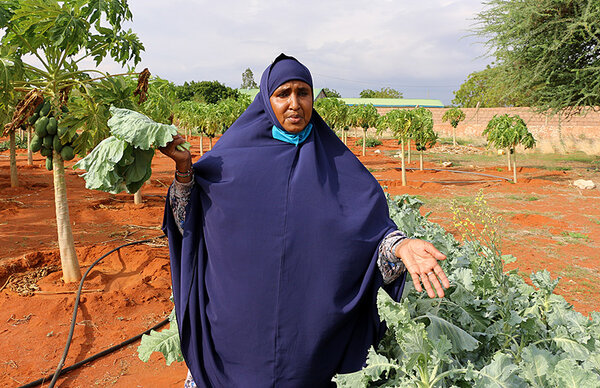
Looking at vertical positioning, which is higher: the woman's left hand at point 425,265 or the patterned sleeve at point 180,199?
the patterned sleeve at point 180,199

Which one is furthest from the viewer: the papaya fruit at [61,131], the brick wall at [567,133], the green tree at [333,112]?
the green tree at [333,112]

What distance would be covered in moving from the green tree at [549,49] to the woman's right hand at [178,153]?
555 inches

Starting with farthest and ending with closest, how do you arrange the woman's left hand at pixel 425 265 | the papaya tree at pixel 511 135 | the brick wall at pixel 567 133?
the brick wall at pixel 567 133, the papaya tree at pixel 511 135, the woman's left hand at pixel 425 265

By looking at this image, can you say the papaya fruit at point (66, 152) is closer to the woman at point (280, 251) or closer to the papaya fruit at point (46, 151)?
the papaya fruit at point (46, 151)

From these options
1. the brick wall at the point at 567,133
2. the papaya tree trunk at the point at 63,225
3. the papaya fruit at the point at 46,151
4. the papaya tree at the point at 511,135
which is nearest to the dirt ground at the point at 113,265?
the papaya tree trunk at the point at 63,225

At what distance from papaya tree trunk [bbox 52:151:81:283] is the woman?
3360mm

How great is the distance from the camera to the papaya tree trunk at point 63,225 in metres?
4.62

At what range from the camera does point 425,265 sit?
4.81ft

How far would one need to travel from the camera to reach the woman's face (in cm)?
191

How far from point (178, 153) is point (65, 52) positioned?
3.55 metres

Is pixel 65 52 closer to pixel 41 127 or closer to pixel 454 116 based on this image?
pixel 41 127

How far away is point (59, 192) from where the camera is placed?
4.60 metres

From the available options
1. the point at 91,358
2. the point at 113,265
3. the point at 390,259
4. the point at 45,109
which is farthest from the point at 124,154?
the point at 113,265

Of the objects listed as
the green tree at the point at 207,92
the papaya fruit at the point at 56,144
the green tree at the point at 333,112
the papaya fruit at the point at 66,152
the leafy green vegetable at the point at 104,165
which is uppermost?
the green tree at the point at 207,92
